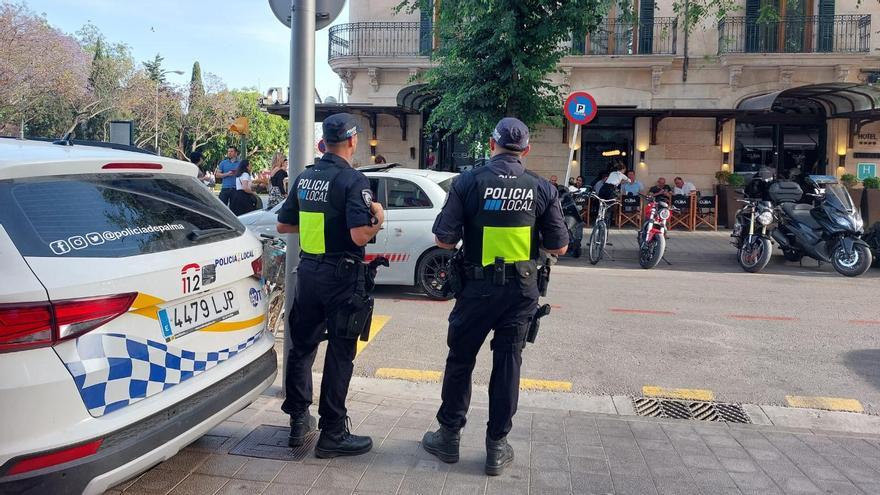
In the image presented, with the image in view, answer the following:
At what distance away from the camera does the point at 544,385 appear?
5227mm

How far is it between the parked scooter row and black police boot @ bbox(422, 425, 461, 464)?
28.8 ft

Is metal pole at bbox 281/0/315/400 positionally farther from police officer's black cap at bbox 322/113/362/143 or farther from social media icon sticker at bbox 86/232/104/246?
social media icon sticker at bbox 86/232/104/246

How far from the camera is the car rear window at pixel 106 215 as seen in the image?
8.25 feet

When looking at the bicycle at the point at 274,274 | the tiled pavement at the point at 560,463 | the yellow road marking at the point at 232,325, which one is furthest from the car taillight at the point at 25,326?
the bicycle at the point at 274,274

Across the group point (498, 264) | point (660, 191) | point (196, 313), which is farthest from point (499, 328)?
point (660, 191)

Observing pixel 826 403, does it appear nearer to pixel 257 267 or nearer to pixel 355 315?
pixel 355 315

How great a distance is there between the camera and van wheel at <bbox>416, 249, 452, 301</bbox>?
819 cm

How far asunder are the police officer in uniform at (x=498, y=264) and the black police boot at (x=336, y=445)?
478mm

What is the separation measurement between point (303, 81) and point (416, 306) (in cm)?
405

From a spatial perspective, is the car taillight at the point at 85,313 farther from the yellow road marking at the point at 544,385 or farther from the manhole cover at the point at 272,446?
the yellow road marking at the point at 544,385

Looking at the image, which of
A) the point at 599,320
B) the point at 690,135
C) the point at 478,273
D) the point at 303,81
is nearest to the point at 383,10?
the point at 690,135

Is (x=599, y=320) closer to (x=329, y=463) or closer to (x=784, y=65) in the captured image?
(x=329, y=463)

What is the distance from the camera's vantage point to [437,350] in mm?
6184

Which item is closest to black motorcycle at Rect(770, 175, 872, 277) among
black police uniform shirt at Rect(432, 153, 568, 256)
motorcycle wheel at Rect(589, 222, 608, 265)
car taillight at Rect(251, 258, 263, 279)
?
motorcycle wheel at Rect(589, 222, 608, 265)
